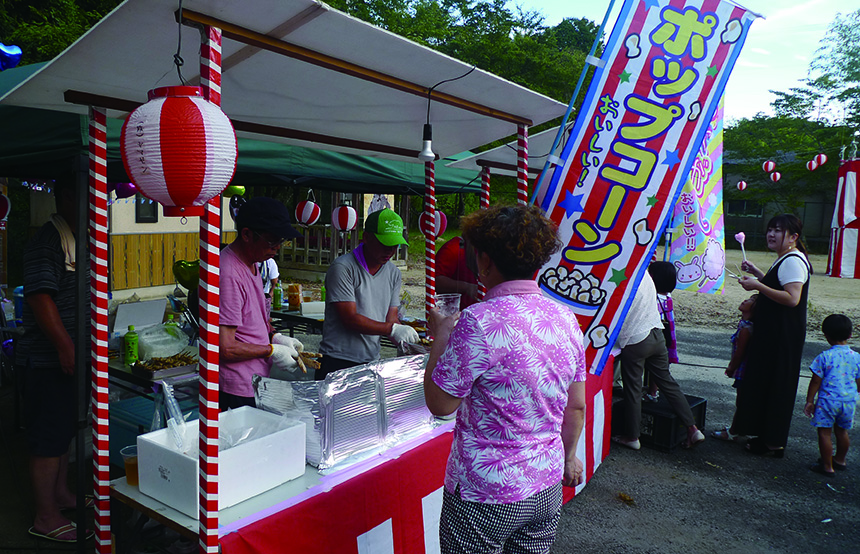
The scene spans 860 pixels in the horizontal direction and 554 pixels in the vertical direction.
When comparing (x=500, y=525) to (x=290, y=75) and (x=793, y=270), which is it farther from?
(x=793, y=270)

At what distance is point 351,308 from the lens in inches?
122

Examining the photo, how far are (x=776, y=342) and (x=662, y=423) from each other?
111 cm

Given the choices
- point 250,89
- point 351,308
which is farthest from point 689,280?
point 250,89

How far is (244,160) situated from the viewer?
4410mm

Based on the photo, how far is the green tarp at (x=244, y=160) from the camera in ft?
10.3

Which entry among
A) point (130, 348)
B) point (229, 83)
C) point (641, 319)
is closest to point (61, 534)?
point (130, 348)

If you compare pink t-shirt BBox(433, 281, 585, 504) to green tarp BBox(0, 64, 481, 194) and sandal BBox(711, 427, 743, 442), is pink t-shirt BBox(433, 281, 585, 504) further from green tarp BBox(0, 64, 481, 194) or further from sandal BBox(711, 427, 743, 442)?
sandal BBox(711, 427, 743, 442)

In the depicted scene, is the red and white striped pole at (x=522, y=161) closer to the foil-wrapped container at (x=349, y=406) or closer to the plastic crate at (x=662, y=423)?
the foil-wrapped container at (x=349, y=406)

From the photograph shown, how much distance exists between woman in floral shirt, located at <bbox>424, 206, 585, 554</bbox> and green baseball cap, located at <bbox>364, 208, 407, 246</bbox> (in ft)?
4.34

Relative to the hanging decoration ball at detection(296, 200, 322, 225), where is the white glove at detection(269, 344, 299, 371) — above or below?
below

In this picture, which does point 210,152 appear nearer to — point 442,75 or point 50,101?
point 442,75

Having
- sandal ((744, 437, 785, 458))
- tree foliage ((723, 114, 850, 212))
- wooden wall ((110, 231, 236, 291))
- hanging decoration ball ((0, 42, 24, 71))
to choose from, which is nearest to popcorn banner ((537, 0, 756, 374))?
sandal ((744, 437, 785, 458))

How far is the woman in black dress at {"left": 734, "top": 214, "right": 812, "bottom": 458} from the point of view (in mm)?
4344

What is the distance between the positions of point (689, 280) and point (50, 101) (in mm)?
7134
